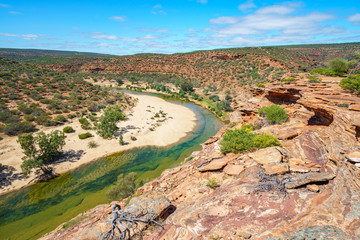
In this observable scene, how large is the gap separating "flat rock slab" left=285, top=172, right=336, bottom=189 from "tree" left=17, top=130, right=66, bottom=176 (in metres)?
28.3

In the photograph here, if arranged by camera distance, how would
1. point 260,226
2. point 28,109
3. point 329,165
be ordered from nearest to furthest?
point 260,226 → point 329,165 → point 28,109

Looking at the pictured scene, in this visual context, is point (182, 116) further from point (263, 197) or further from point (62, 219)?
point (263, 197)

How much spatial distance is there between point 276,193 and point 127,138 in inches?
1147

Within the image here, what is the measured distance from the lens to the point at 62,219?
16328 mm

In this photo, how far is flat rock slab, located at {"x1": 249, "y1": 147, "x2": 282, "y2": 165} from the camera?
37.5 ft

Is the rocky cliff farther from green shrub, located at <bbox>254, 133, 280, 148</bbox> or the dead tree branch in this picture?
green shrub, located at <bbox>254, 133, 280, 148</bbox>

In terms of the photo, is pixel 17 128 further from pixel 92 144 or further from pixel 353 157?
pixel 353 157

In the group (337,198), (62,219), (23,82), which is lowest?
(62,219)

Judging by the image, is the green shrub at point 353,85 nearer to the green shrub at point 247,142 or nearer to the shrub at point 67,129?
the green shrub at point 247,142

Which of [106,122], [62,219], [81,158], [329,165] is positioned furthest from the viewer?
[106,122]

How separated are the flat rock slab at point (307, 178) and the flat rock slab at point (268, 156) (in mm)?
2160

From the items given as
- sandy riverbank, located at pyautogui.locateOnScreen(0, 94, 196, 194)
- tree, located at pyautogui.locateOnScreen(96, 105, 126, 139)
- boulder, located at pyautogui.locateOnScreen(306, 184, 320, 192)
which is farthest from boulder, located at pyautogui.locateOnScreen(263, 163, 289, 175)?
tree, located at pyautogui.locateOnScreen(96, 105, 126, 139)

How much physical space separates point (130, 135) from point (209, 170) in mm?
24194

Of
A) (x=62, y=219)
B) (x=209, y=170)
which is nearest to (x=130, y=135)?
(x=62, y=219)
